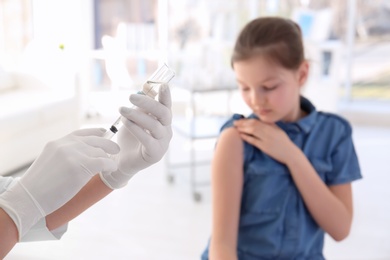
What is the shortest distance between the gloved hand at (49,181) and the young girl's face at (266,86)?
1.47 ft

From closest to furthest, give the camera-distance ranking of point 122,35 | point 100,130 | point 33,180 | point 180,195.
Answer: point 33,180, point 100,130, point 180,195, point 122,35

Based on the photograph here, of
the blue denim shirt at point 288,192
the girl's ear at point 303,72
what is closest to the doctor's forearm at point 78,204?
the blue denim shirt at point 288,192

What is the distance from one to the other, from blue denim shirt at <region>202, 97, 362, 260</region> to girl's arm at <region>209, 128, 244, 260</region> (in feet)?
0.10

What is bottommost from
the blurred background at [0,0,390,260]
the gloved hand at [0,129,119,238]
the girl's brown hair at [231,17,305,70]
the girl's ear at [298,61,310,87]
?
the blurred background at [0,0,390,260]

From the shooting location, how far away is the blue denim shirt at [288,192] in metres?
1.09

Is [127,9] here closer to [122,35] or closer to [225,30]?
[122,35]

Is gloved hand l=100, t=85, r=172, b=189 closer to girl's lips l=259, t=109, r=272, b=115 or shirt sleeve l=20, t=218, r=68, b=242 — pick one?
shirt sleeve l=20, t=218, r=68, b=242

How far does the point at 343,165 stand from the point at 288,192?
13cm

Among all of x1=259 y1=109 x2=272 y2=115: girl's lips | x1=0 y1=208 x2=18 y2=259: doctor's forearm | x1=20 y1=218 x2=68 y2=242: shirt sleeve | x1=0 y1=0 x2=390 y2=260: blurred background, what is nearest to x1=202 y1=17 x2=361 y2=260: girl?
x1=259 y1=109 x2=272 y2=115: girl's lips

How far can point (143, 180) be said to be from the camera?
9.92ft

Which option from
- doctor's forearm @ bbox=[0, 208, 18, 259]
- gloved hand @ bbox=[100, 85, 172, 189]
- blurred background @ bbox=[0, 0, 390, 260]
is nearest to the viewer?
doctor's forearm @ bbox=[0, 208, 18, 259]

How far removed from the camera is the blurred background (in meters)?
2.36

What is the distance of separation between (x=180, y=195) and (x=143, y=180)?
30cm

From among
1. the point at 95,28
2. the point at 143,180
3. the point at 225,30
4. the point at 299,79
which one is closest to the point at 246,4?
the point at 225,30
